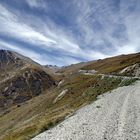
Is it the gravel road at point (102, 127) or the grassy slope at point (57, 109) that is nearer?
the gravel road at point (102, 127)

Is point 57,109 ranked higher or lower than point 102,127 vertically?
higher

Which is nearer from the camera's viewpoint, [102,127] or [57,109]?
[102,127]

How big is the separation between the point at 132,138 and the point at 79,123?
359 inches

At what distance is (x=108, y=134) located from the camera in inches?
998

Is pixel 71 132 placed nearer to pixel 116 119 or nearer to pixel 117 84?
pixel 116 119

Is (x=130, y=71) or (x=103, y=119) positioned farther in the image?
(x=130, y=71)

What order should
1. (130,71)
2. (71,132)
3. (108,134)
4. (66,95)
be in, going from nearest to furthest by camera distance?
1. (108,134)
2. (71,132)
3. (66,95)
4. (130,71)

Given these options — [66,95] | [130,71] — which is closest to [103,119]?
[66,95]

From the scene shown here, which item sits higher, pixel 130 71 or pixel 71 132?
pixel 130 71

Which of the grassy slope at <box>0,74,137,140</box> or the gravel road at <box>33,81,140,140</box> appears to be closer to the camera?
the gravel road at <box>33,81,140,140</box>

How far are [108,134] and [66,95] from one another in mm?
81779

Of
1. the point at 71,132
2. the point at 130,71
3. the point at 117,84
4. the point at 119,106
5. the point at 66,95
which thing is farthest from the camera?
the point at 130,71

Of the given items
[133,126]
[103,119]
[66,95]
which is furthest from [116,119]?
[66,95]

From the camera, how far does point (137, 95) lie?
51.2m
